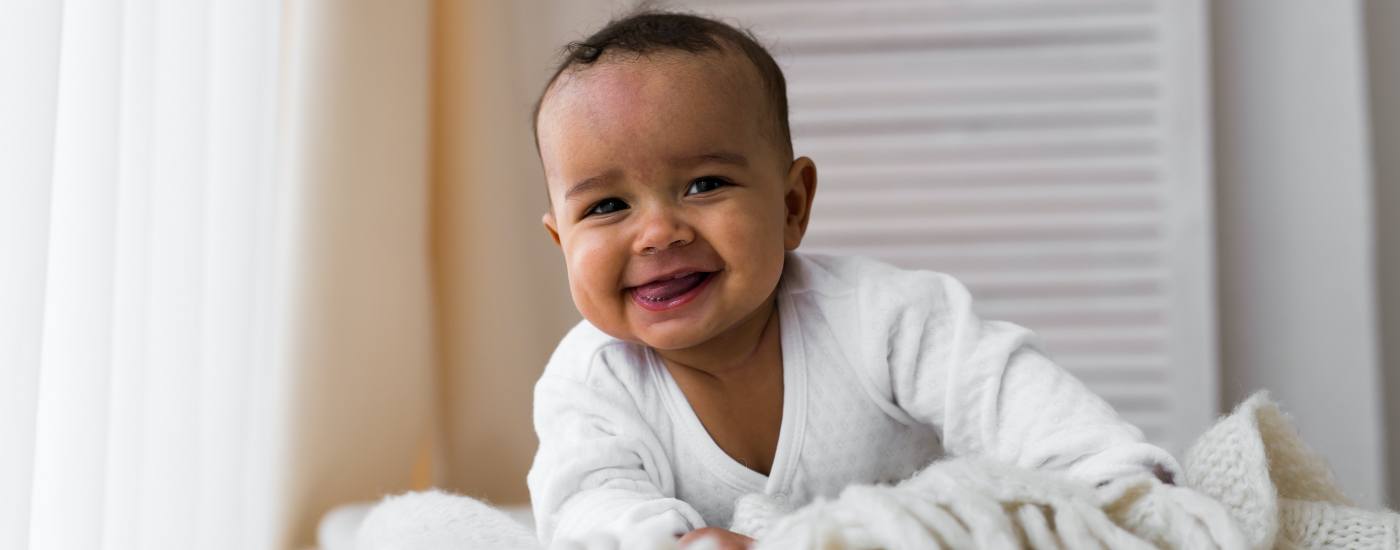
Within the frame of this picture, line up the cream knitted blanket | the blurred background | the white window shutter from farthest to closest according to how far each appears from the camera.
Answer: the white window shutter
the blurred background
the cream knitted blanket

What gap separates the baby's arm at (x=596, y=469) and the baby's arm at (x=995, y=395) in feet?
0.71

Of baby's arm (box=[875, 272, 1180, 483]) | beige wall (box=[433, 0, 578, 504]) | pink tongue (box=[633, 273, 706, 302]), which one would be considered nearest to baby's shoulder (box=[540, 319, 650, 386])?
pink tongue (box=[633, 273, 706, 302])

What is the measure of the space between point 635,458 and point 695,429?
71mm

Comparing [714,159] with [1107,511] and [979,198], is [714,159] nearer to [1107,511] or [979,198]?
[1107,511]

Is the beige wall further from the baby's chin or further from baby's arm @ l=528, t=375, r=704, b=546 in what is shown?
the baby's chin

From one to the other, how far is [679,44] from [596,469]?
32 cm

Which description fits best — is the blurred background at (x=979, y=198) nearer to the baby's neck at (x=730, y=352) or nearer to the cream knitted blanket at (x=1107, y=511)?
the baby's neck at (x=730, y=352)

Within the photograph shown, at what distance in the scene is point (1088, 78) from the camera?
1.53 meters

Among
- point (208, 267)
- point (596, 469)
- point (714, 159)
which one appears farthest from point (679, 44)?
point (208, 267)

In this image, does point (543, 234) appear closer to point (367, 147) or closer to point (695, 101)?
point (367, 147)

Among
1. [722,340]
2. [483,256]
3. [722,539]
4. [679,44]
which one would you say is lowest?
[722,539]

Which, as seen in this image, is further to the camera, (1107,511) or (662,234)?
(662,234)

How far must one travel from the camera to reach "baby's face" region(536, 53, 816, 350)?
2.77ft

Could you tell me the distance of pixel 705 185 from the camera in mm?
866
